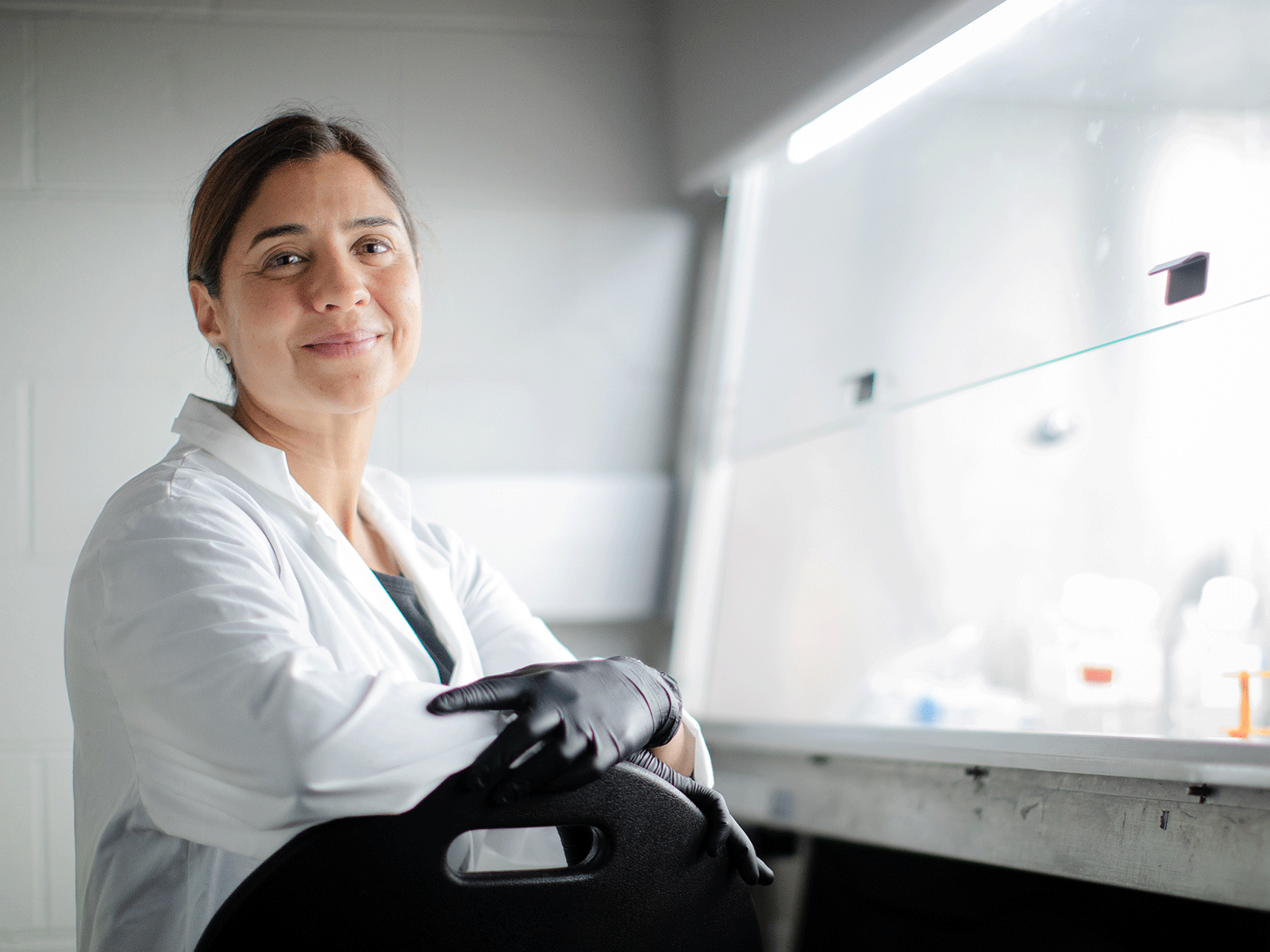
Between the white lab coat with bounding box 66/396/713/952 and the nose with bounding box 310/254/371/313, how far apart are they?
0.62 feet

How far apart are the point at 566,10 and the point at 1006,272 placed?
1033mm

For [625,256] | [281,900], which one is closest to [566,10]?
[625,256]

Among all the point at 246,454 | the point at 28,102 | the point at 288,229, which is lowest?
the point at 246,454

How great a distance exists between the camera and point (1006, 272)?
1549mm

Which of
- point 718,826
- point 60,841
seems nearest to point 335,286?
point 718,826

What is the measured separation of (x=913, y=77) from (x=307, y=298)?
1.03 meters

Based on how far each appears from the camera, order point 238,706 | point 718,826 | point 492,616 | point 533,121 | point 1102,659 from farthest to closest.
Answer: point 533,121 → point 1102,659 → point 492,616 → point 718,826 → point 238,706

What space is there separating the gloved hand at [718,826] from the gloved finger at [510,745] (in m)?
0.15

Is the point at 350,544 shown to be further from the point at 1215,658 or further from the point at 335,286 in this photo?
the point at 1215,658

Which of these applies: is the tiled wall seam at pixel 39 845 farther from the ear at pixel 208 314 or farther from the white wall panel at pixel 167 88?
the white wall panel at pixel 167 88

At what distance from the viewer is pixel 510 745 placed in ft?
2.85

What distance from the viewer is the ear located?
1323 millimetres

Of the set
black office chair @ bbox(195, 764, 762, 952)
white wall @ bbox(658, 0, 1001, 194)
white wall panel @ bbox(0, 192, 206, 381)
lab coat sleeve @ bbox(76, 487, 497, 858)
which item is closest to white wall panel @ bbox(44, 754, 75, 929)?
white wall panel @ bbox(0, 192, 206, 381)

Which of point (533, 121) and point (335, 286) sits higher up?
point (533, 121)
